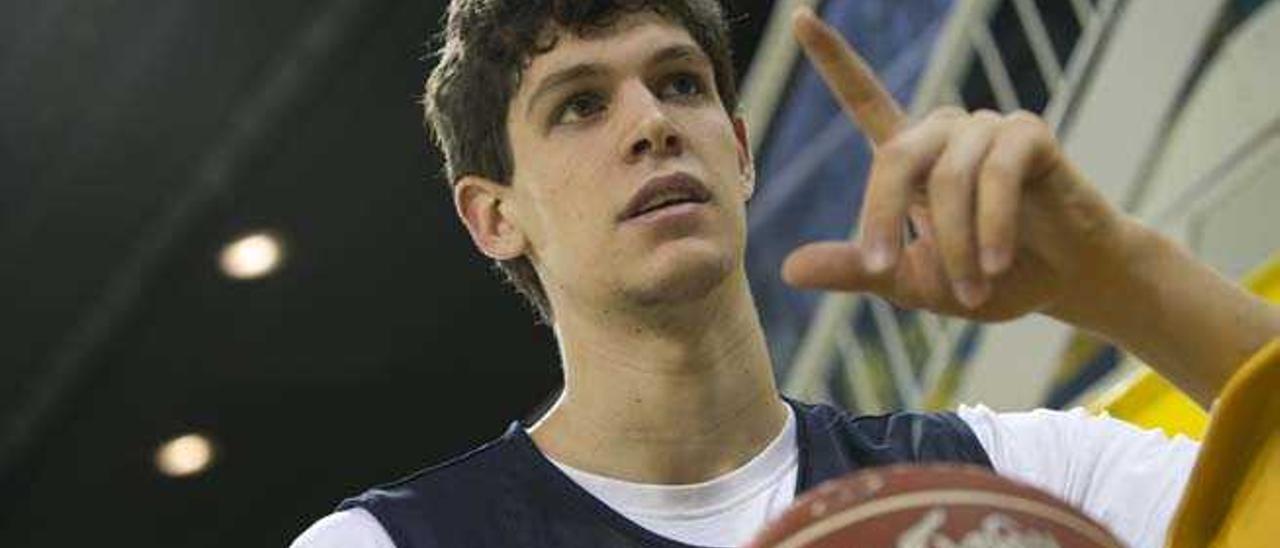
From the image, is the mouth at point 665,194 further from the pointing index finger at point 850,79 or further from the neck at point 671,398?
the pointing index finger at point 850,79

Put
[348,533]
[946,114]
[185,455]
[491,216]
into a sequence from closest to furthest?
[946,114] → [348,533] → [491,216] → [185,455]

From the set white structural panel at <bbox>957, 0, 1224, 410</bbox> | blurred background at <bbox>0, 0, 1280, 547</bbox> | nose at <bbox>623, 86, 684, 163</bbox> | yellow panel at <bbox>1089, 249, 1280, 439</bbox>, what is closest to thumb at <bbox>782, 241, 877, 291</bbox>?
nose at <bbox>623, 86, 684, 163</bbox>

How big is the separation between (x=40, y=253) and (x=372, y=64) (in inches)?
56.5

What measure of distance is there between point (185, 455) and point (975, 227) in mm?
7471

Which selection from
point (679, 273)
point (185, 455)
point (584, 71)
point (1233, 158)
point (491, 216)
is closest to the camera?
point (679, 273)

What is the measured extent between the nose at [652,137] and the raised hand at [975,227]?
81cm

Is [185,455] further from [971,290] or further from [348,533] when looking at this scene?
[971,290]

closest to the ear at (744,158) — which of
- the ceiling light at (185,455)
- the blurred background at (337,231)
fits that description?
the blurred background at (337,231)

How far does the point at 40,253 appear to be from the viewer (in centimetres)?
730

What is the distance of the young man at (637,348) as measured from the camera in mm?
2109

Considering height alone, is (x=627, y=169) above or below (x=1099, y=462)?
above

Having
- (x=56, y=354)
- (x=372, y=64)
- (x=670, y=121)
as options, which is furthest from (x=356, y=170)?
(x=670, y=121)

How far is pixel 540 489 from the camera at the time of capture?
2154 millimetres

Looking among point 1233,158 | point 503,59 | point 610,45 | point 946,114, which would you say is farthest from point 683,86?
point 1233,158
